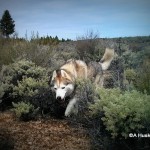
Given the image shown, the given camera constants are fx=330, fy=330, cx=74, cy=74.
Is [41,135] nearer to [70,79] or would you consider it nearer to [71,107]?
[71,107]

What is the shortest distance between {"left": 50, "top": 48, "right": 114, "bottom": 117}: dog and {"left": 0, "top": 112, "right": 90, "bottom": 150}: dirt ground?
32 centimetres

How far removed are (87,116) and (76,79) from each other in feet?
3.12

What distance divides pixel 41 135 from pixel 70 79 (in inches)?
44.5

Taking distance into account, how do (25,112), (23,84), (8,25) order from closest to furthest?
(25,112) < (23,84) < (8,25)

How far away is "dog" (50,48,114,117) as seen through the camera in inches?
194

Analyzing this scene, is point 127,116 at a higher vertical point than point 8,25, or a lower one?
lower

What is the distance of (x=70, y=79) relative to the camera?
514 cm

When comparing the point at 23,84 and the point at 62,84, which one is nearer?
the point at 62,84

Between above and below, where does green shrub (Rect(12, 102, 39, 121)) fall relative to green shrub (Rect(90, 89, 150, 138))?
below

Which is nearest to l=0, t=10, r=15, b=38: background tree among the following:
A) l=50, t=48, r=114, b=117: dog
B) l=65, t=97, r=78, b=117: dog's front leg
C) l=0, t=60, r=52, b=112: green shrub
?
l=0, t=60, r=52, b=112: green shrub

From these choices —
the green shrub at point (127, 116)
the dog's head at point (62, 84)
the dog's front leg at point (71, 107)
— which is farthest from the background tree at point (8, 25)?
the green shrub at point (127, 116)

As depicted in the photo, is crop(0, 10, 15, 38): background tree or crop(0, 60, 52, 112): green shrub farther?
crop(0, 10, 15, 38): background tree

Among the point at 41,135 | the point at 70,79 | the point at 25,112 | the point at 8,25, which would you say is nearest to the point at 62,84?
the point at 70,79

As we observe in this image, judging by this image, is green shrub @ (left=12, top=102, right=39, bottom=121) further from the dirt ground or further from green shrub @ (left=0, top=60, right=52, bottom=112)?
green shrub @ (left=0, top=60, right=52, bottom=112)
